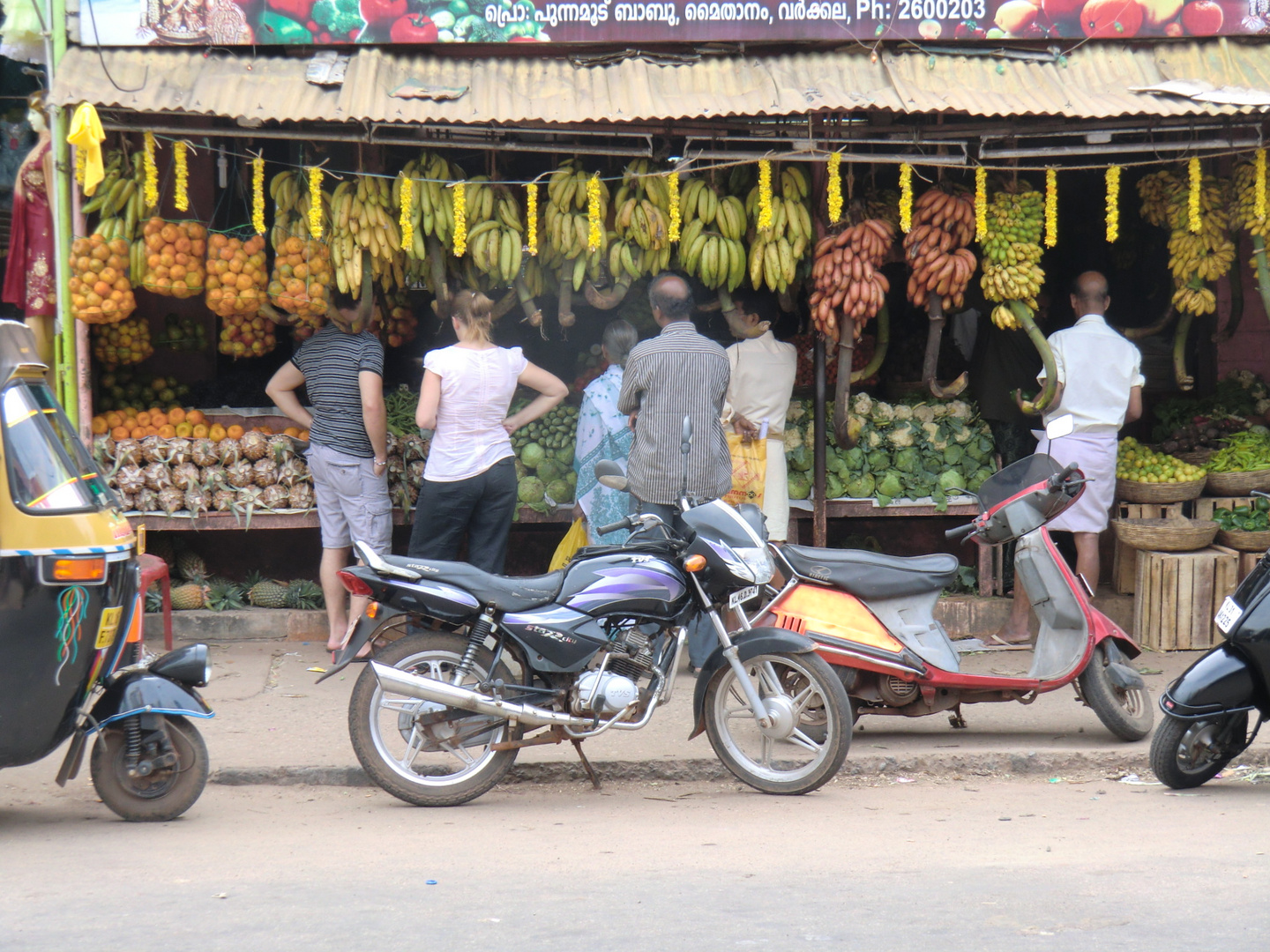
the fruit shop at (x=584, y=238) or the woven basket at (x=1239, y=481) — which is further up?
the fruit shop at (x=584, y=238)

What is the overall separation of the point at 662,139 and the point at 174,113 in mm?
2565

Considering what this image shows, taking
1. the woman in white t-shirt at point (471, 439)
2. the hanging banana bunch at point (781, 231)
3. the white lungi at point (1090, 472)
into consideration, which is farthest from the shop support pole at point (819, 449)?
the woman in white t-shirt at point (471, 439)

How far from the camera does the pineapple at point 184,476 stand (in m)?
7.27

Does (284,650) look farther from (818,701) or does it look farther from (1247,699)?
(1247,699)

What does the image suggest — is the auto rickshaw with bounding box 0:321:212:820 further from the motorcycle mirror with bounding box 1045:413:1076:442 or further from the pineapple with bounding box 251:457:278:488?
the motorcycle mirror with bounding box 1045:413:1076:442

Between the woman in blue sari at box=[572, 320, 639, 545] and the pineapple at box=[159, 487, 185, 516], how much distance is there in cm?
238

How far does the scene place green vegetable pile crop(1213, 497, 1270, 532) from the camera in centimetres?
739

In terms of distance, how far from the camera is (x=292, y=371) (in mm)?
7035

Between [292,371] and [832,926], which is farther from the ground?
[292,371]

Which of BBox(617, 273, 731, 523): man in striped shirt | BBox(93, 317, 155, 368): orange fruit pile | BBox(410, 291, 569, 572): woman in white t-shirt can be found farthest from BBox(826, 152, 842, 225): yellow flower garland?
BBox(93, 317, 155, 368): orange fruit pile

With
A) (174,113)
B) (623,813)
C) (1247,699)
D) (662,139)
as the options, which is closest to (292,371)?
(174,113)

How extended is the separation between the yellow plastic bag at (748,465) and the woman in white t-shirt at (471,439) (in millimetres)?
1090

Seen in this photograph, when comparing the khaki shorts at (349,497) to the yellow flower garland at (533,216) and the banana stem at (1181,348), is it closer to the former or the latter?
the yellow flower garland at (533,216)

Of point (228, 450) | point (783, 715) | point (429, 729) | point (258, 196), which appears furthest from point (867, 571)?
point (228, 450)
